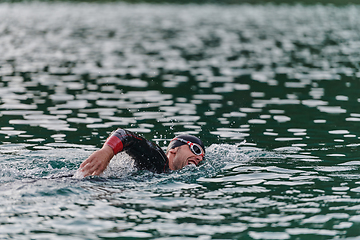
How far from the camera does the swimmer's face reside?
970 centimetres

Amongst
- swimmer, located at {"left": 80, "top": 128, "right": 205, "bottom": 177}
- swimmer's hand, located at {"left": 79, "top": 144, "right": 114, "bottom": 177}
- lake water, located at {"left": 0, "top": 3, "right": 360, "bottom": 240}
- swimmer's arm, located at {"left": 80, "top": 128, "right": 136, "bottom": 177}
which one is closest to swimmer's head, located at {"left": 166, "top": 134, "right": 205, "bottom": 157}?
swimmer, located at {"left": 80, "top": 128, "right": 205, "bottom": 177}

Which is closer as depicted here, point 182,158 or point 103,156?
point 103,156

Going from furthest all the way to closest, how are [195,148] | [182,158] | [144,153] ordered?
[195,148]
[182,158]
[144,153]

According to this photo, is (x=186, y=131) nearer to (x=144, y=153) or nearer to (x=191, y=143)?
Answer: (x=191, y=143)

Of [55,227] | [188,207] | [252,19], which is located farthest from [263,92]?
[252,19]

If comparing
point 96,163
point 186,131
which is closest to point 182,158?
point 96,163

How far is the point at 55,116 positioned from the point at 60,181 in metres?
7.12

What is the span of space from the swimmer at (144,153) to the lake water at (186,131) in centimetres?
22

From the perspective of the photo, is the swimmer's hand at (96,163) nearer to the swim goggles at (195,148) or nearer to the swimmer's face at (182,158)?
the swimmer's face at (182,158)

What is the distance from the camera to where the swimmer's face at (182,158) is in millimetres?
9703

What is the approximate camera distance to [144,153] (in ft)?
30.1

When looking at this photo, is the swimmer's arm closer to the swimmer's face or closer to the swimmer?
the swimmer

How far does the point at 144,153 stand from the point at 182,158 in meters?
0.86

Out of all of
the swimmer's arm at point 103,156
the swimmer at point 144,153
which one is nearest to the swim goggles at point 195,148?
the swimmer at point 144,153
